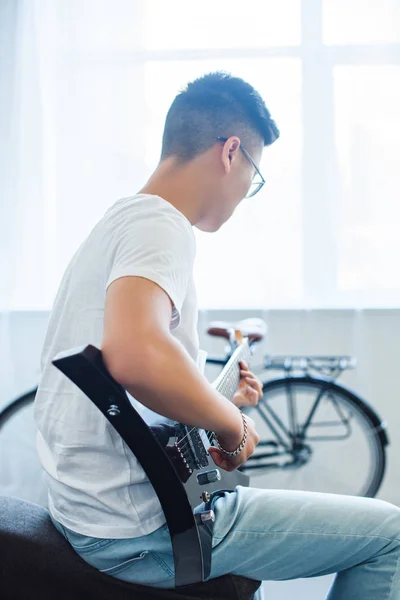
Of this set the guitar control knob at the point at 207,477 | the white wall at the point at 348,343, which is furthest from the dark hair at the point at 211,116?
the white wall at the point at 348,343

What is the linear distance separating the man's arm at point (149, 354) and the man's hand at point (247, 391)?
53 centimetres

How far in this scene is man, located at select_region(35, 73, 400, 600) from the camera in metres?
0.77

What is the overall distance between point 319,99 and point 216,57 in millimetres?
462

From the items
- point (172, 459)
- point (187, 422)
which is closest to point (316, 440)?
point (172, 459)

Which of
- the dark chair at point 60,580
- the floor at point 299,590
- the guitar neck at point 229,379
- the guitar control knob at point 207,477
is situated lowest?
the floor at point 299,590

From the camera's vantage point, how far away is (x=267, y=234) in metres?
2.52

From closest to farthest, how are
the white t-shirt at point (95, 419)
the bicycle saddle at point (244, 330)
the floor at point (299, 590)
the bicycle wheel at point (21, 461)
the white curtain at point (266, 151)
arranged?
the white t-shirt at point (95, 419), the floor at point (299, 590), the bicycle saddle at point (244, 330), the white curtain at point (266, 151), the bicycle wheel at point (21, 461)

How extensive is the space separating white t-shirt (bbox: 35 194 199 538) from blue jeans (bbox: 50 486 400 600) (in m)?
0.05

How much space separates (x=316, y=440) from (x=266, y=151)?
124 centimetres

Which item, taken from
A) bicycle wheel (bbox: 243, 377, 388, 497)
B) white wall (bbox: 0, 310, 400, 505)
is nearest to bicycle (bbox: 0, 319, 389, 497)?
bicycle wheel (bbox: 243, 377, 388, 497)

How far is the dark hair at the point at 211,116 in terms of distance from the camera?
101 centimetres

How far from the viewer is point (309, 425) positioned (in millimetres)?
2543

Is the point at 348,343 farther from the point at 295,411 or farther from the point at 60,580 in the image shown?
the point at 60,580

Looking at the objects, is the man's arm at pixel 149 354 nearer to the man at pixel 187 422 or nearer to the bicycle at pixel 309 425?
the man at pixel 187 422
